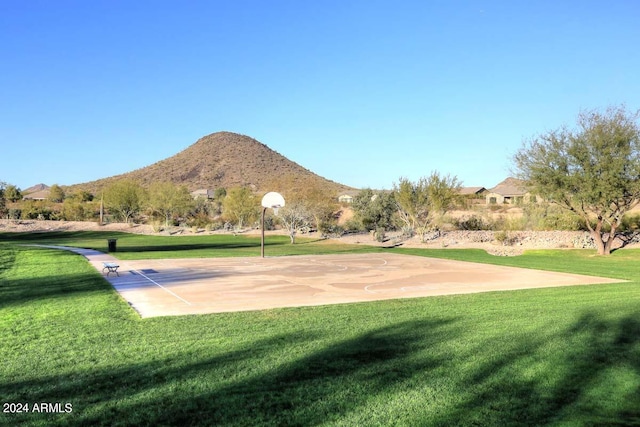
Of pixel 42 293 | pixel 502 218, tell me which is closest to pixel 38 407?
pixel 42 293

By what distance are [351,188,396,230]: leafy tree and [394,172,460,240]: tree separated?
4225mm

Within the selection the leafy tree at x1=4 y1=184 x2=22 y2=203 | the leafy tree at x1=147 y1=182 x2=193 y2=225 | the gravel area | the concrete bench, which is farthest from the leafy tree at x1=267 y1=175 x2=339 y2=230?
the leafy tree at x1=4 y1=184 x2=22 y2=203

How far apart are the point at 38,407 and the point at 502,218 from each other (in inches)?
1635

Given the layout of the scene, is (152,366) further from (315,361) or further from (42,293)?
(42,293)

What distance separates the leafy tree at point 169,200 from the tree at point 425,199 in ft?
92.6

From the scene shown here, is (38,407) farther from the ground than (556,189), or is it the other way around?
(556,189)

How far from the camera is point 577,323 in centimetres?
909

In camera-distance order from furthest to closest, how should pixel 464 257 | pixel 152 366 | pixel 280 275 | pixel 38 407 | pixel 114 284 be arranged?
pixel 464 257 → pixel 280 275 → pixel 114 284 → pixel 152 366 → pixel 38 407

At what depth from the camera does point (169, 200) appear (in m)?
56.2

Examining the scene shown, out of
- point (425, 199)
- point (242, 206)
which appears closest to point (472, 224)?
point (425, 199)

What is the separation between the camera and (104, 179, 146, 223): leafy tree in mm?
59469

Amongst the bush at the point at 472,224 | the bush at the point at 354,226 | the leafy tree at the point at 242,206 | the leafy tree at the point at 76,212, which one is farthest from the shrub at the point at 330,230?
the leafy tree at the point at 76,212

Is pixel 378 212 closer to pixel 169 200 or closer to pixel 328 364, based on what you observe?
pixel 169 200

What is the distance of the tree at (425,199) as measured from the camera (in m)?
35.0
